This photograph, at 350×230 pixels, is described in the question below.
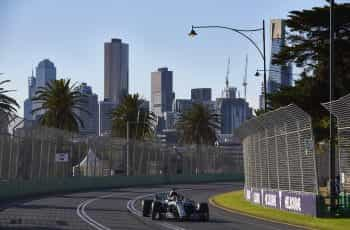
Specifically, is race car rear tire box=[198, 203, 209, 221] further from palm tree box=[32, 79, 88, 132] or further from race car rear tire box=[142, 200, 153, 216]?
palm tree box=[32, 79, 88, 132]

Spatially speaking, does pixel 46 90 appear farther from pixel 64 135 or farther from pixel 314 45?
pixel 314 45

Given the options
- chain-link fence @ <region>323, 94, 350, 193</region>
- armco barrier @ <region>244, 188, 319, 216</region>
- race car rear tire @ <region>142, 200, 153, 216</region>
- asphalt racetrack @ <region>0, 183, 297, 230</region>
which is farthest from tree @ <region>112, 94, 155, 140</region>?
chain-link fence @ <region>323, 94, 350, 193</region>

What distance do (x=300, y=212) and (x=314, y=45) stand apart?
22.2 m

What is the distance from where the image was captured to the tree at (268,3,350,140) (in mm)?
49688

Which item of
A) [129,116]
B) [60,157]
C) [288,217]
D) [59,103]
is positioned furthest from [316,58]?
[129,116]

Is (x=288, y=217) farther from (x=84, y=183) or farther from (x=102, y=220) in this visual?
(x=84, y=183)

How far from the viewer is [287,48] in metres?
53.0

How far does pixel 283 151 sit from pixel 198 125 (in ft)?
234

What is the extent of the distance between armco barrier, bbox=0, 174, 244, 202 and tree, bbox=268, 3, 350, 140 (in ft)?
52.9

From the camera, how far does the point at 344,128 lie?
2709 centimetres

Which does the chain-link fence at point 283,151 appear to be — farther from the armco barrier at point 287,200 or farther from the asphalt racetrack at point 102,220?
the asphalt racetrack at point 102,220

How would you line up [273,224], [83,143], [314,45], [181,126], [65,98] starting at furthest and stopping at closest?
[181,126] < [65,98] < [83,143] < [314,45] < [273,224]

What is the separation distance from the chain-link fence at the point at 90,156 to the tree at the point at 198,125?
4714 millimetres

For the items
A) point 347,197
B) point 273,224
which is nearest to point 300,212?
point 347,197
